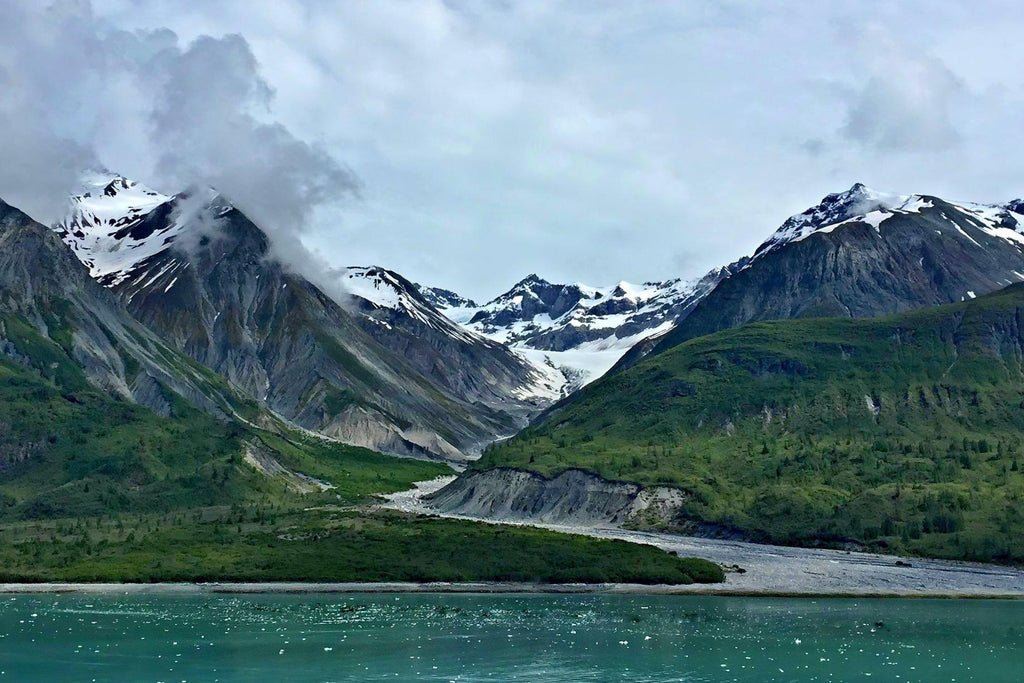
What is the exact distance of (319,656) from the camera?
116 meters

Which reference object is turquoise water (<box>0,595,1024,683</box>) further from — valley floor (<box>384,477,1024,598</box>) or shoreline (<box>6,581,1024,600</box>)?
valley floor (<box>384,477,1024,598</box>)

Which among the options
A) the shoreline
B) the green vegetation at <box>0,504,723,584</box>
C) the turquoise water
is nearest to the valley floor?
the shoreline

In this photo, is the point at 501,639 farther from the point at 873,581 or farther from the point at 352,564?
the point at 873,581

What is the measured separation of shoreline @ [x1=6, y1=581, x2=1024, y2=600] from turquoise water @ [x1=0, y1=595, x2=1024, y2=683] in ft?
18.2

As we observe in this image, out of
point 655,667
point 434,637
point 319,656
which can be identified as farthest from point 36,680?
point 655,667

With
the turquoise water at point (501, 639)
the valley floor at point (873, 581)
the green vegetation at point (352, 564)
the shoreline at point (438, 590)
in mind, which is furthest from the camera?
the green vegetation at point (352, 564)

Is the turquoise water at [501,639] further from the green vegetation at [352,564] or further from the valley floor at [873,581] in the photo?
the green vegetation at [352,564]

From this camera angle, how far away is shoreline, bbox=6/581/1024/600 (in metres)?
176

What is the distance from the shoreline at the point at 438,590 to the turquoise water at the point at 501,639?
5.55 meters

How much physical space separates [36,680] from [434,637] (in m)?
39.4

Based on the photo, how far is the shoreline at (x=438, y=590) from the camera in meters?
176

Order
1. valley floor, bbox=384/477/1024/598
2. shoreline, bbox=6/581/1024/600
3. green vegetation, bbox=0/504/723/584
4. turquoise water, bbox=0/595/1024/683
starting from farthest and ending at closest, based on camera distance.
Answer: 1. green vegetation, bbox=0/504/723/584
2. valley floor, bbox=384/477/1024/598
3. shoreline, bbox=6/581/1024/600
4. turquoise water, bbox=0/595/1024/683

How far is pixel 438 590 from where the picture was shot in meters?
180

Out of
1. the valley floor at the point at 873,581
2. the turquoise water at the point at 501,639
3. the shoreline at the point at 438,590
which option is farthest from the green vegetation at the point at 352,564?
the turquoise water at the point at 501,639
